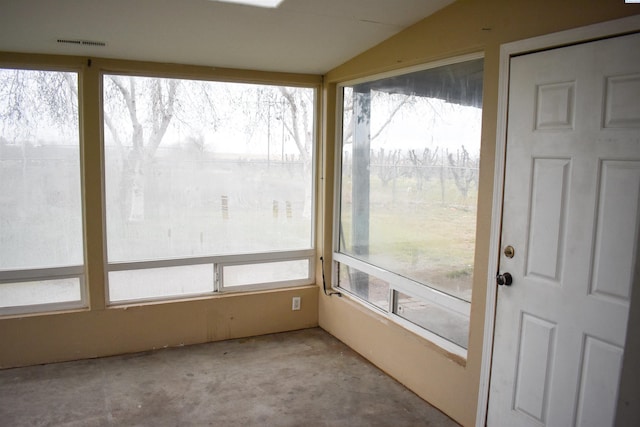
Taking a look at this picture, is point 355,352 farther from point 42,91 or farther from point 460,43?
point 42,91

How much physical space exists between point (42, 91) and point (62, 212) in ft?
2.95

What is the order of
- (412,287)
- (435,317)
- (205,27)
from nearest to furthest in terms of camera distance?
1. (205,27)
2. (435,317)
3. (412,287)

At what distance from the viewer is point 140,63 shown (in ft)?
12.2

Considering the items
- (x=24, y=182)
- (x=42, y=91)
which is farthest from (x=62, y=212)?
(x=42, y=91)

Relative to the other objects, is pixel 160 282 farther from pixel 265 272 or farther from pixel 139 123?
pixel 139 123

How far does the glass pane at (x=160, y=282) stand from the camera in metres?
3.86

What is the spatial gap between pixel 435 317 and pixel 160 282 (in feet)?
7.35

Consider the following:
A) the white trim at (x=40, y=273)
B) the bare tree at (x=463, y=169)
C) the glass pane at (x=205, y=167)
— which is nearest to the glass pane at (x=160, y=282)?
the glass pane at (x=205, y=167)

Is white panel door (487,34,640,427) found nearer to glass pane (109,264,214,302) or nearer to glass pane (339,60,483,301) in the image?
glass pane (339,60,483,301)

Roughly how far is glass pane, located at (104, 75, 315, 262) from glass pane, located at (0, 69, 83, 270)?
267mm

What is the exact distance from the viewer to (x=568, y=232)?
2.19 m

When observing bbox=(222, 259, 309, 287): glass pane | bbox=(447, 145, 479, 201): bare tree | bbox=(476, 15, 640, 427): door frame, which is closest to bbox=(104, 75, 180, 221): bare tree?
bbox=(222, 259, 309, 287): glass pane

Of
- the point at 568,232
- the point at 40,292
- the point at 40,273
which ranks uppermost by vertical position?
the point at 568,232

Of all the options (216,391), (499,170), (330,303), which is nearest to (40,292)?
(216,391)
